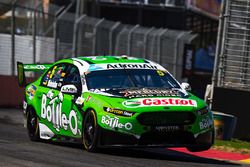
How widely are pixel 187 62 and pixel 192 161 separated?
79.6 feet

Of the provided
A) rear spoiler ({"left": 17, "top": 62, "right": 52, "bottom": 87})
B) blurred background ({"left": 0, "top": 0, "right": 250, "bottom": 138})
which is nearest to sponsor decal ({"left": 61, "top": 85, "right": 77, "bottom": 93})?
blurred background ({"left": 0, "top": 0, "right": 250, "bottom": 138})

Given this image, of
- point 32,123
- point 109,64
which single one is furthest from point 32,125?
point 109,64

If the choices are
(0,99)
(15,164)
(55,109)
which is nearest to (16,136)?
(55,109)

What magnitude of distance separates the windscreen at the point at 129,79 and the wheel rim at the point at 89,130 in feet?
2.08

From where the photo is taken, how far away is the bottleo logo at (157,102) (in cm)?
1023

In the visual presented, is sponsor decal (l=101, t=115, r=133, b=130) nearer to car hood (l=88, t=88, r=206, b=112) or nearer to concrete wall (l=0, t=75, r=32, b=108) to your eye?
car hood (l=88, t=88, r=206, b=112)

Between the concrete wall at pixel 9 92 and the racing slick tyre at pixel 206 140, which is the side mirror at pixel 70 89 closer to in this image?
the racing slick tyre at pixel 206 140

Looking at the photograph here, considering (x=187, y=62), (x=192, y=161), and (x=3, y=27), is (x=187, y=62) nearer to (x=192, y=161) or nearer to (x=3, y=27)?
(x=3, y=27)

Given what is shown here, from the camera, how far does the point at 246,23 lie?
52.4 feet

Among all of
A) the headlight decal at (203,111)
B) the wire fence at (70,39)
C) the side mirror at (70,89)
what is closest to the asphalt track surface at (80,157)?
the headlight decal at (203,111)

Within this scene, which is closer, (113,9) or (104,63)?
(104,63)

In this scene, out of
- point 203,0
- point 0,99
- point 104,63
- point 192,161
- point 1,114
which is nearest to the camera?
point 192,161

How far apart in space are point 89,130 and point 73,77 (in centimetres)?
147

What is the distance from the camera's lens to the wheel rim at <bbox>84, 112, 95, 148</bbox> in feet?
34.7
